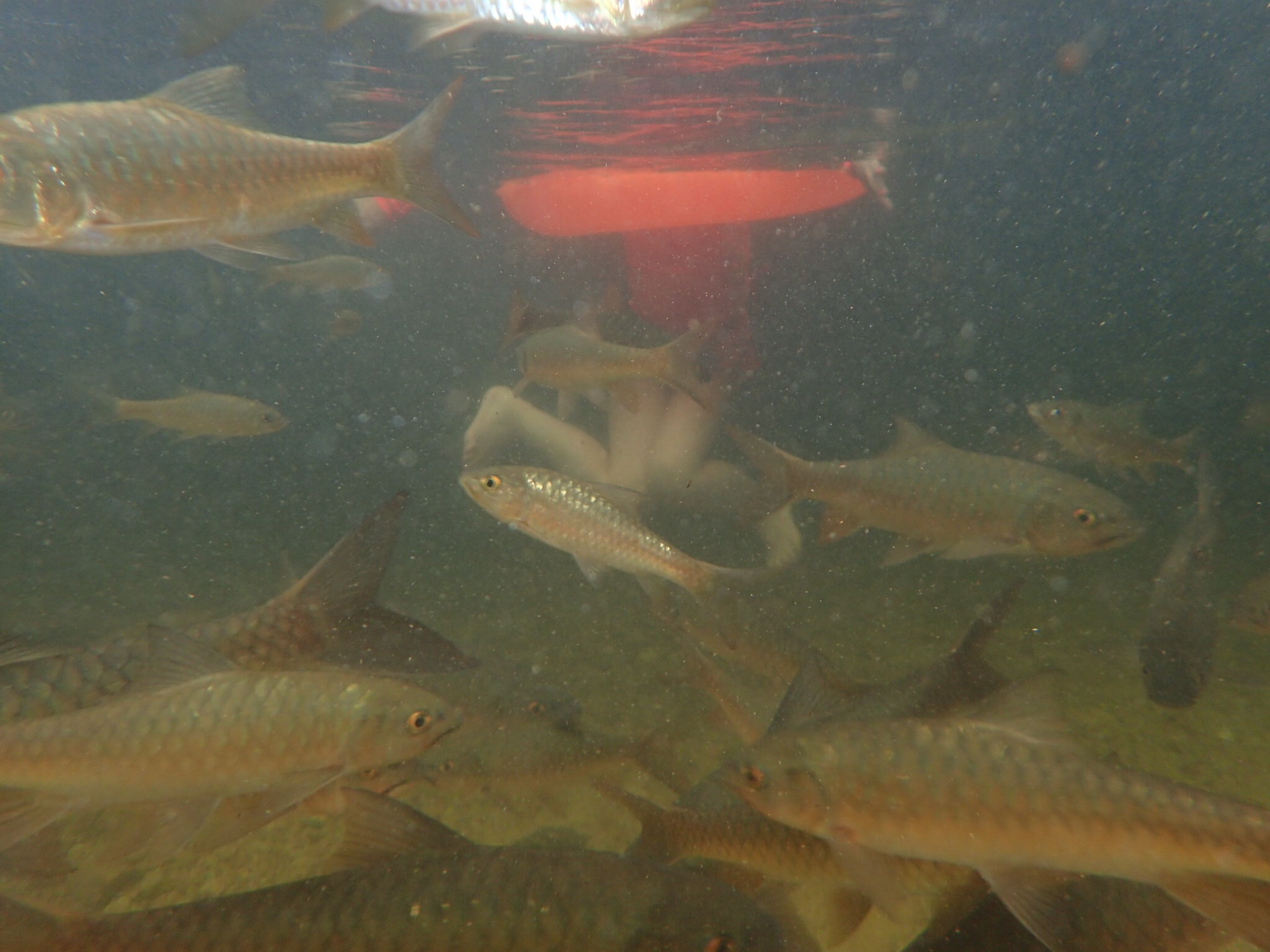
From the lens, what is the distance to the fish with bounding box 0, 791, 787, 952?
188 cm

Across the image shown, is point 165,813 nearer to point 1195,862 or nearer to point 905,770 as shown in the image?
point 905,770

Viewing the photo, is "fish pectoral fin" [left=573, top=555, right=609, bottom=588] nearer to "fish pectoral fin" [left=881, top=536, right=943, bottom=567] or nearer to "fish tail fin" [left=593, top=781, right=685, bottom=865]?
"fish tail fin" [left=593, top=781, right=685, bottom=865]

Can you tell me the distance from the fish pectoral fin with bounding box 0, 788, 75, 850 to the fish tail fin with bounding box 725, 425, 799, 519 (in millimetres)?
3730

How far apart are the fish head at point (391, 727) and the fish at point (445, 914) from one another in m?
0.22

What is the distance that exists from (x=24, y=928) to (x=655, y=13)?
598 cm

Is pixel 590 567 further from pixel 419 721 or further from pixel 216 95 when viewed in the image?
pixel 216 95

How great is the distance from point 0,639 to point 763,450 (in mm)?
4207

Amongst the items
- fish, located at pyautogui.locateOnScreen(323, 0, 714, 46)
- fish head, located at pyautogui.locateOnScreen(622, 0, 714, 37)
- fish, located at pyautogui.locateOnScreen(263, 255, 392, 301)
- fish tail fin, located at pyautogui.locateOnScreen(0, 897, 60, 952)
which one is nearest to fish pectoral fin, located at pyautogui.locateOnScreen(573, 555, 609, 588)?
fish tail fin, located at pyautogui.locateOnScreen(0, 897, 60, 952)

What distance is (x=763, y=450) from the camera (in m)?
4.24

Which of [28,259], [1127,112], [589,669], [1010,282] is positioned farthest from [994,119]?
[28,259]

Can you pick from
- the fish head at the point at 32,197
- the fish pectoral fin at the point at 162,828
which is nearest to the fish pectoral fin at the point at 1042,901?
the fish pectoral fin at the point at 162,828

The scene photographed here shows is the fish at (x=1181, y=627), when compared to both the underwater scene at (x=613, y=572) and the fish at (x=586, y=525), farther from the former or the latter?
the fish at (x=586, y=525)

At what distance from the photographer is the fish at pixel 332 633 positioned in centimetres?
305

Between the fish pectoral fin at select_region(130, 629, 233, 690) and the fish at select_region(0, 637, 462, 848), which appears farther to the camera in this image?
the fish pectoral fin at select_region(130, 629, 233, 690)
